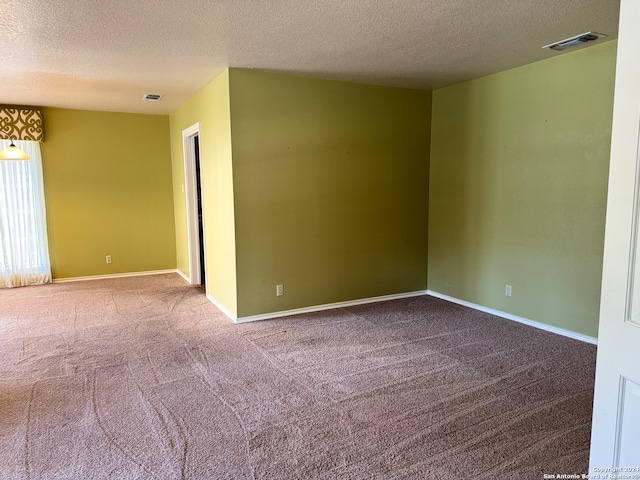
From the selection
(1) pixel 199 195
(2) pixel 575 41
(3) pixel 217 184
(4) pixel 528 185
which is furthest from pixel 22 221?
(2) pixel 575 41

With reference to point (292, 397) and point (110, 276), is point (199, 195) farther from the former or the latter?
point (292, 397)

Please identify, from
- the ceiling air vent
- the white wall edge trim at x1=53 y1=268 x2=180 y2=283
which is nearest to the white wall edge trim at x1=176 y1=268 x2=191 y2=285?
the white wall edge trim at x1=53 y1=268 x2=180 y2=283

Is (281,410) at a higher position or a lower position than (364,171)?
lower

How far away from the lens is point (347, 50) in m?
3.42

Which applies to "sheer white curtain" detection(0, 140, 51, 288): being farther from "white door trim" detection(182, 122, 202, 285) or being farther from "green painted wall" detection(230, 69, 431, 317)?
"green painted wall" detection(230, 69, 431, 317)

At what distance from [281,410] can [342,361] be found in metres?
0.83

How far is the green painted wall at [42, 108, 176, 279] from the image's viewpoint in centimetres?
587

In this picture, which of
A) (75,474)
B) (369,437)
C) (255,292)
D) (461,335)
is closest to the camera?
(75,474)

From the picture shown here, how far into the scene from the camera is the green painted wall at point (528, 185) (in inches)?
137

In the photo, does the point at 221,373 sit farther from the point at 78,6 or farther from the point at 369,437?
the point at 78,6

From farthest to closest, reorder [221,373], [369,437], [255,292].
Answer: [255,292], [221,373], [369,437]

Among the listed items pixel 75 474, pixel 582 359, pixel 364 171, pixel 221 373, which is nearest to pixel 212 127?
pixel 364 171

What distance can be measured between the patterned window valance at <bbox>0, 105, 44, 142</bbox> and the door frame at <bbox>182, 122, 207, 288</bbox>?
192cm

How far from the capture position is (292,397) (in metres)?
2.69
